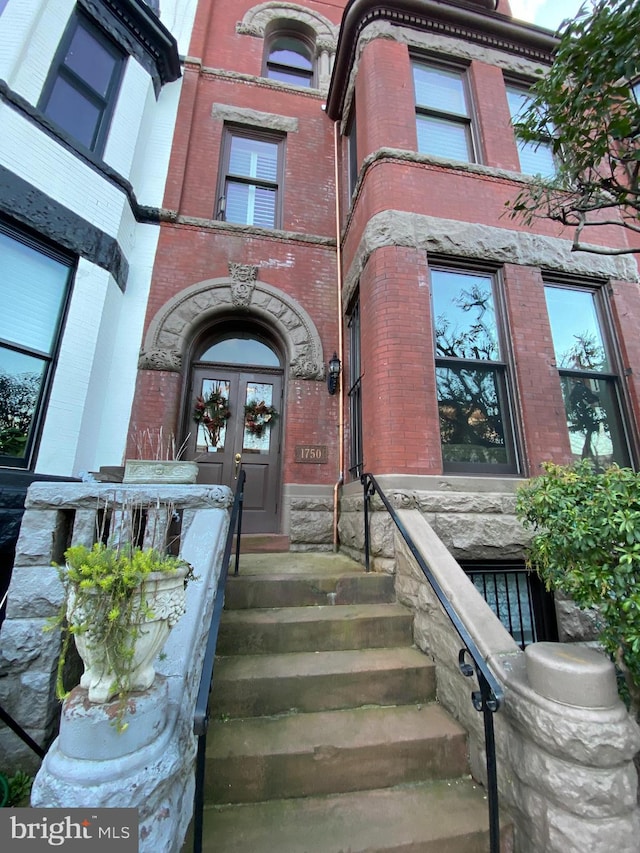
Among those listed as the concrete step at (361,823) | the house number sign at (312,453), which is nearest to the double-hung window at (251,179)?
the house number sign at (312,453)

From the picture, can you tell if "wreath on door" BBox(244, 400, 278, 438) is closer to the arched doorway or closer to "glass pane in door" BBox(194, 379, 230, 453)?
the arched doorway

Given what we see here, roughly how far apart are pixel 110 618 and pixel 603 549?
248 cm

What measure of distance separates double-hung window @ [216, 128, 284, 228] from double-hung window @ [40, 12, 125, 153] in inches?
75.2

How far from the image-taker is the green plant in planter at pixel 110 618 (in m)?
1.53

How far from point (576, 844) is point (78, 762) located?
2.17 m

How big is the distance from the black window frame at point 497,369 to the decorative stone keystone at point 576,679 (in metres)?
2.48

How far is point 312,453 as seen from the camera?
5891 millimetres

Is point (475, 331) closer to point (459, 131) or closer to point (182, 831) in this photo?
point (459, 131)

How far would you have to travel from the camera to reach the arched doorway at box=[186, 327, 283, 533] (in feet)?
19.4

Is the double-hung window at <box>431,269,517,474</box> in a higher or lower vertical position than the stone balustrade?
higher

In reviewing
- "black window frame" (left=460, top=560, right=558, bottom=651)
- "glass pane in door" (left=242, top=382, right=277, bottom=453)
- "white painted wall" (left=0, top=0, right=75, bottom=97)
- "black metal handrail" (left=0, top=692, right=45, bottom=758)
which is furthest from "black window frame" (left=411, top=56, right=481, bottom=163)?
"black metal handrail" (left=0, top=692, right=45, bottom=758)

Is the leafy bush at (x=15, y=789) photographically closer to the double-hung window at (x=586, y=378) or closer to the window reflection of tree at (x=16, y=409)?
the window reflection of tree at (x=16, y=409)

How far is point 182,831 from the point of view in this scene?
173cm

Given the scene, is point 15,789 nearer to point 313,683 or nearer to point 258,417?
point 313,683
